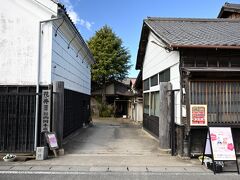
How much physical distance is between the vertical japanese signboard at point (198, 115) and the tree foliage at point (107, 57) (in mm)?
26300

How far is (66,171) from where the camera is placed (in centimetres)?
766

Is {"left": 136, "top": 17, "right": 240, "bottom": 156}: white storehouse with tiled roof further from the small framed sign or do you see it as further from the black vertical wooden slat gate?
the black vertical wooden slat gate

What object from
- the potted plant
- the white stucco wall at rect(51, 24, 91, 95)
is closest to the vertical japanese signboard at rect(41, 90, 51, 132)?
the white stucco wall at rect(51, 24, 91, 95)

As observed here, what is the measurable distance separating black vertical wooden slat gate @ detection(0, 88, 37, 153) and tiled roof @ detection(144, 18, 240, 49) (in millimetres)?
5407

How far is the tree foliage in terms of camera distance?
116 feet

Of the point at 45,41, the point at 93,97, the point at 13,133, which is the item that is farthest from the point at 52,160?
the point at 93,97

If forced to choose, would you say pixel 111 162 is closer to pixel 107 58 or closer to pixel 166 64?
pixel 166 64

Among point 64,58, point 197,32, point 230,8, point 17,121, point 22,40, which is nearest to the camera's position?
point 17,121

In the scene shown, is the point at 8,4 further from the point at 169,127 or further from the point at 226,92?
the point at 226,92

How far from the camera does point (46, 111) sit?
941 cm

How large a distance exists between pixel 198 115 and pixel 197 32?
4.14m

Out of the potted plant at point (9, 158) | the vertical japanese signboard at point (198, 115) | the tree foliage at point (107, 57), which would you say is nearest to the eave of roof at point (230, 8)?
the vertical japanese signboard at point (198, 115)

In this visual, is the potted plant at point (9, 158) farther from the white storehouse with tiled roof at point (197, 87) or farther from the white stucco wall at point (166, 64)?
the white stucco wall at point (166, 64)

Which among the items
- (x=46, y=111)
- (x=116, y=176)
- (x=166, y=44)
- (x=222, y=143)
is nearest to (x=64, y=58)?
(x=46, y=111)
